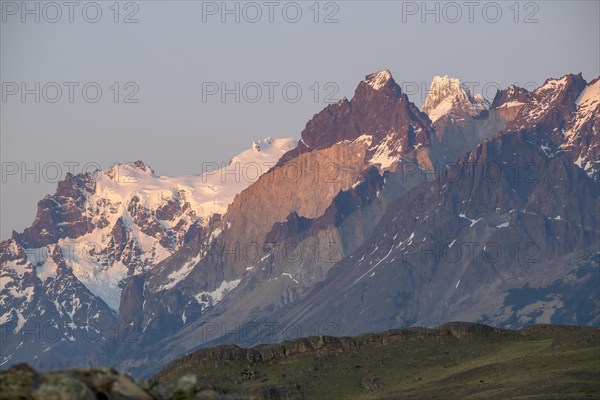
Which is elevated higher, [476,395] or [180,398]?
[180,398]

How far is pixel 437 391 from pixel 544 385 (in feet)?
50.1

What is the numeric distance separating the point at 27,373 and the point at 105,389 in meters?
4.31

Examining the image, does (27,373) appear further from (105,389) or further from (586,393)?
(586,393)

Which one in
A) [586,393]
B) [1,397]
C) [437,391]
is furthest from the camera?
[437,391]

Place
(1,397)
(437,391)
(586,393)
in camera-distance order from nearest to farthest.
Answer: (1,397) → (586,393) → (437,391)

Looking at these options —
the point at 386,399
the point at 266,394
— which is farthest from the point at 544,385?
the point at 266,394

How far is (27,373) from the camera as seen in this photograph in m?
85.2

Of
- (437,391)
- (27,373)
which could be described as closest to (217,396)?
(27,373)

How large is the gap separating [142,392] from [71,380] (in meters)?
4.19

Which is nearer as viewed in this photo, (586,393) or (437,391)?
(586,393)

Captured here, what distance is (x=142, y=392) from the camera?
86.4 meters

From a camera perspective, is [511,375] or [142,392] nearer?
[142,392]

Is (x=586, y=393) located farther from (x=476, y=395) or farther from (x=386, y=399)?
(x=386, y=399)

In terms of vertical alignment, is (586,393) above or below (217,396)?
below
